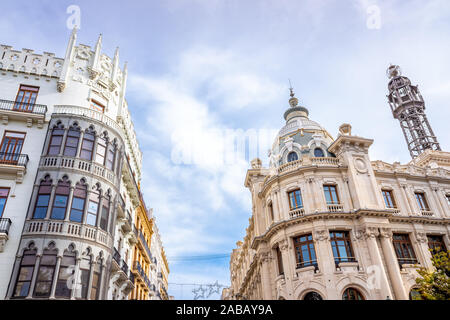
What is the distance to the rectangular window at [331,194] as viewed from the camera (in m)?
31.5

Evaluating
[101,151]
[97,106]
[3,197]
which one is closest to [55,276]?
[3,197]

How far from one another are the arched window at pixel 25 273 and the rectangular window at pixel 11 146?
6137 millimetres

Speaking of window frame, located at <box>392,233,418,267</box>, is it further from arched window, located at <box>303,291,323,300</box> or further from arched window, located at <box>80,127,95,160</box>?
arched window, located at <box>80,127,95,160</box>

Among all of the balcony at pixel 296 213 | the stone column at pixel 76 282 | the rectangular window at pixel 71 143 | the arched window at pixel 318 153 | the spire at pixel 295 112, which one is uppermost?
the spire at pixel 295 112

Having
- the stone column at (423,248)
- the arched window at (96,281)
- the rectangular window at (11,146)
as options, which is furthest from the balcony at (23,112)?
the stone column at (423,248)

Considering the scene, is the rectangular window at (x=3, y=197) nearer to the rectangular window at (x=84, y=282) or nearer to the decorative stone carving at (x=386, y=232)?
the rectangular window at (x=84, y=282)

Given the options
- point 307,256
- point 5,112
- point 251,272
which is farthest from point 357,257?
point 5,112

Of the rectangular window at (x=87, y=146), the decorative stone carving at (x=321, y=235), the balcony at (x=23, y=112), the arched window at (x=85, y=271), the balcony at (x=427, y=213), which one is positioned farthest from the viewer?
the balcony at (x=427, y=213)

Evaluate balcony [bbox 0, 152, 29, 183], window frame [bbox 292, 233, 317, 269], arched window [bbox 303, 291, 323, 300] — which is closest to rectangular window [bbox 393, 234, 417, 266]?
window frame [bbox 292, 233, 317, 269]

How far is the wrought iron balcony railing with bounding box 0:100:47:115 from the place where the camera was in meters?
23.0

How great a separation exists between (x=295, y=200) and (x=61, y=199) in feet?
67.1

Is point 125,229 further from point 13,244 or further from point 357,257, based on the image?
point 357,257

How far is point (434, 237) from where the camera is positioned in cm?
3238

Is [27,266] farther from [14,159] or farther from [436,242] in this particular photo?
[436,242]
